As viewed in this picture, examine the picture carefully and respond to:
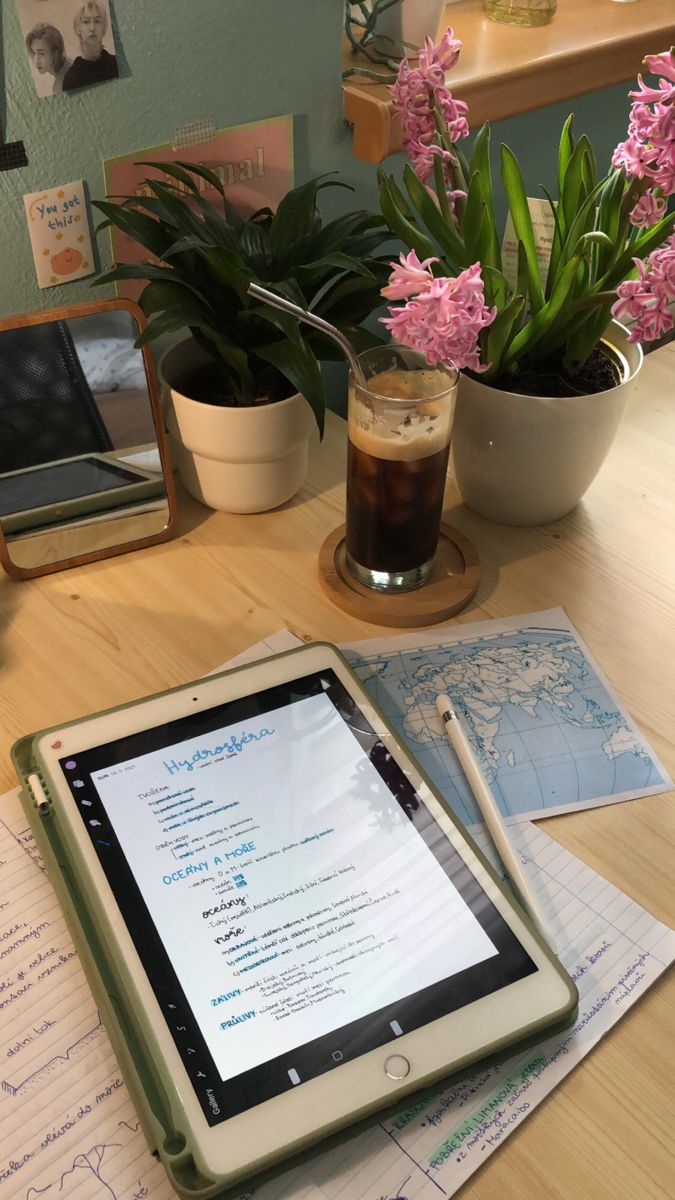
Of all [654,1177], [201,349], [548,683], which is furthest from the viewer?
[201,349]

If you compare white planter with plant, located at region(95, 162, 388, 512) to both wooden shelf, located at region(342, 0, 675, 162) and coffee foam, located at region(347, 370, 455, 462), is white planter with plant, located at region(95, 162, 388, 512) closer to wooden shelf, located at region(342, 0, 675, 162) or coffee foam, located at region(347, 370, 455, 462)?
coffee foam, located at region(347, 370, 455, 462)

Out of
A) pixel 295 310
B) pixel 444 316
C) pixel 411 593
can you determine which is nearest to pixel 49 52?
pixel 295 310

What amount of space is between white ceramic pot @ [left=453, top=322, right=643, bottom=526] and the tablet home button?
1.58 feet

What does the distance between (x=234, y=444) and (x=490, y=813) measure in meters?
0.36

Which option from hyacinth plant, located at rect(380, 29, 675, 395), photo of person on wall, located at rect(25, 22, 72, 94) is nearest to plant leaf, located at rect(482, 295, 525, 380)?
hyacinth plant, located at rect(380, 29, 675, 395)

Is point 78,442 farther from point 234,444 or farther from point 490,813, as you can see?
point 490,813

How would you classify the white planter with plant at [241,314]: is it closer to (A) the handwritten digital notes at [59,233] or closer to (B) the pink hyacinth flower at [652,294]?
(A) the handwritten digital notes at [59,233]

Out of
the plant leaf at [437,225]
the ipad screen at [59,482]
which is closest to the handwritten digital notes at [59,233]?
the ipad screen at [59,482]

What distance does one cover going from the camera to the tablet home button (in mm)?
503

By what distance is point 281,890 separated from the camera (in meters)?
0.57

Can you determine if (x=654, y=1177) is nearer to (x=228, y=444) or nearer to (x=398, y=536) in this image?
(x=398, y=536)

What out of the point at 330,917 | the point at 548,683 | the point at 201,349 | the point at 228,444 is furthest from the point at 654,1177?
the point at 201,349

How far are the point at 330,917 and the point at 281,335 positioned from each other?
452mm

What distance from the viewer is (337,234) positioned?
2.64 ft
